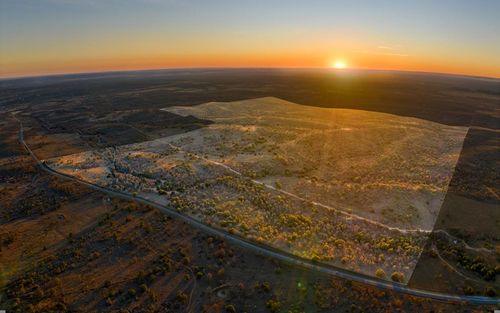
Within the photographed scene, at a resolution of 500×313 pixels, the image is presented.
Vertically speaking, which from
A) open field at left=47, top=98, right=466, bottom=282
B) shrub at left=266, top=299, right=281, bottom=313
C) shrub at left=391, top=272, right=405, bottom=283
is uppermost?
open field at left=47, top=98, right=466, bottom=282

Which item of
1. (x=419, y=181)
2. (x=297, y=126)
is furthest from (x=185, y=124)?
(x=419, y=181)

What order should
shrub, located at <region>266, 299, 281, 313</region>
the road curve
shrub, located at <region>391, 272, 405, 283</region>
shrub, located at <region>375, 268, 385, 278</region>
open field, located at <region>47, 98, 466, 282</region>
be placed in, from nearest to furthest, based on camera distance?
shrub, located at <region>266, 299, 281, 313</region>, the road curve, shrub, located at <region>391, 272, 405, 283</region>, shrub, located at <region>375, 268, 385, 278</region>, open field, located at <region>47, 98, 466, 282</region>

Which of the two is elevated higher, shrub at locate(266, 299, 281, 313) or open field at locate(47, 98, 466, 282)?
open field at locate(47, 98, 466, 282)

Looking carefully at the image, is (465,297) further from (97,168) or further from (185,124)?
(185,124)

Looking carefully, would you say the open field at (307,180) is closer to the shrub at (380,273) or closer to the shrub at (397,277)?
the shrub at (380,273)

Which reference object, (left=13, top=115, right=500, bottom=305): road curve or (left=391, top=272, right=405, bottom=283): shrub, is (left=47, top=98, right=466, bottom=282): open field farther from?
(left=13, top=115, right=500, bottom=305): road curve

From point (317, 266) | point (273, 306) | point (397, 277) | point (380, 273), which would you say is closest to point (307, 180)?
point (317, 266)

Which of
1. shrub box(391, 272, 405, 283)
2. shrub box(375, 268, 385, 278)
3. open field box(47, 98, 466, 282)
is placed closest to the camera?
shrub box(391, 272, 405, 283)

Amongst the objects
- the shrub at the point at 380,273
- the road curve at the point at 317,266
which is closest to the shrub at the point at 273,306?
the road curve at the point at 317,266

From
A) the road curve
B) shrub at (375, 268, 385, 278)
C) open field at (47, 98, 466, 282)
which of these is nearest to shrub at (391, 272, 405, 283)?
the road curve
